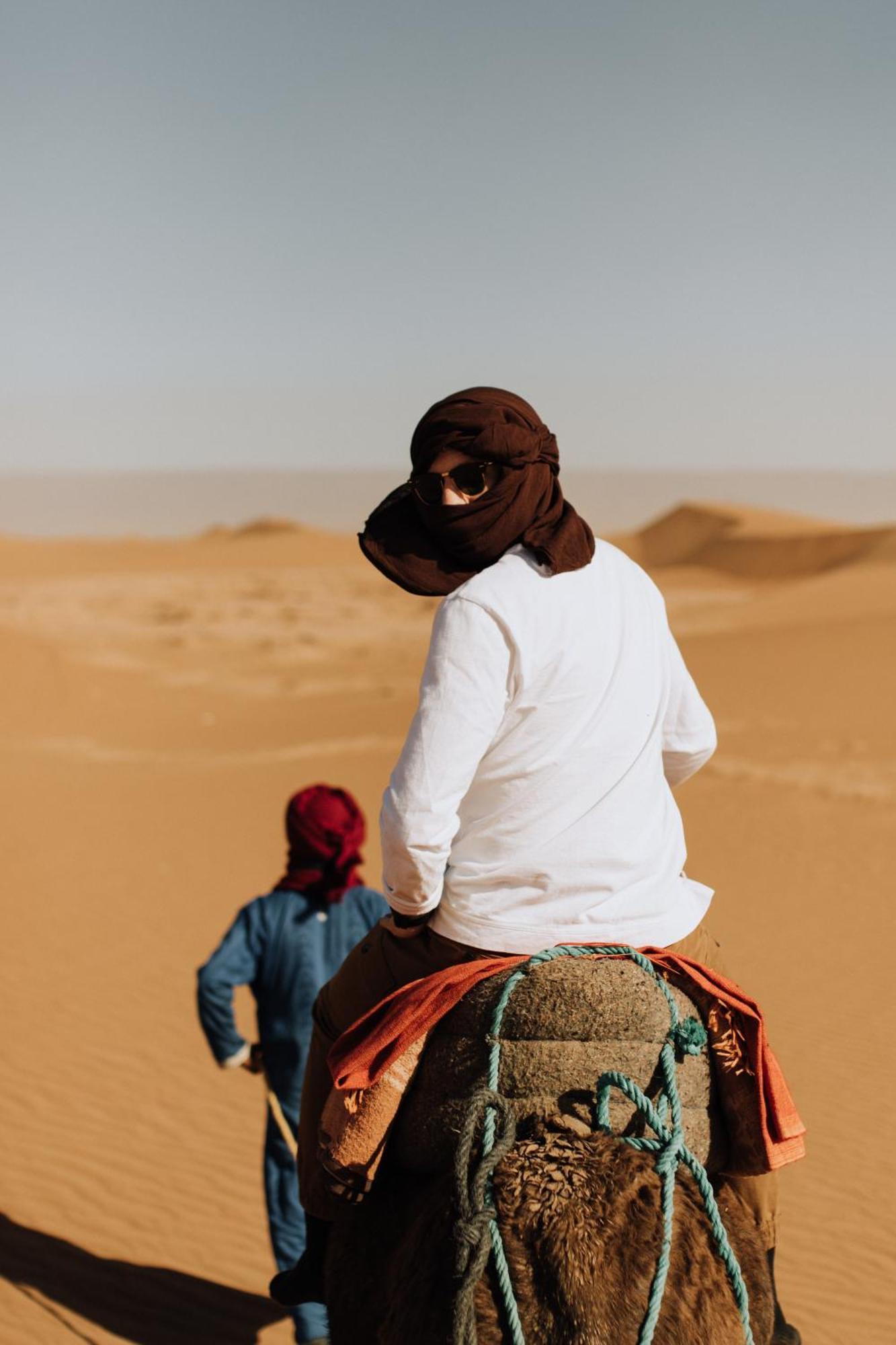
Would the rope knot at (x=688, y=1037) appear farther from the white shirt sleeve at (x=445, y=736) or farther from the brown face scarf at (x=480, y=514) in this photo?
Answer: the brown face scarf at (x=480, y=514)

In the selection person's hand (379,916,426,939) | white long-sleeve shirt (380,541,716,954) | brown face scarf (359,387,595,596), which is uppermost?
brown face scarf (359,387,595,596)

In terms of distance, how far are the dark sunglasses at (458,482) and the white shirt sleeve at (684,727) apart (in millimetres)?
568

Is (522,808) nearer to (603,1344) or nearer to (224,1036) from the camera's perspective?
(603,1344)

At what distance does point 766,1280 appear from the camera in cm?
268

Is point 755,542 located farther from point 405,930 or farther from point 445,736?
point 445,736

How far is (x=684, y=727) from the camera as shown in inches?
128

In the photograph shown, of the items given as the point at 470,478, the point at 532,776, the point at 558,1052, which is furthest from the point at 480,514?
the point at 558,1052

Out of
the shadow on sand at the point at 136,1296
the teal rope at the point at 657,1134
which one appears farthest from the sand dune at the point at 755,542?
the teal rope at the point at 657,1134

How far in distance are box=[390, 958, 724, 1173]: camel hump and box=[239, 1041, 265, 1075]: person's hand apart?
286cm

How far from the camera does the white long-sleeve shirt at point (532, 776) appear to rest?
2.70m

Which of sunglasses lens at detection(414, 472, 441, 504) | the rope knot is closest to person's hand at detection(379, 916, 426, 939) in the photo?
the rope knot

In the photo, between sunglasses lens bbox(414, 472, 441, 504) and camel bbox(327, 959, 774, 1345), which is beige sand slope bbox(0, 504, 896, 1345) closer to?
camel bbox(327, 959, 774, 1345)

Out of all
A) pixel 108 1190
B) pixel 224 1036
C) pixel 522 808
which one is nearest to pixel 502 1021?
pixel 522 808

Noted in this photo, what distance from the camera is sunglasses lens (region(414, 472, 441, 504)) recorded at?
2902 mm
